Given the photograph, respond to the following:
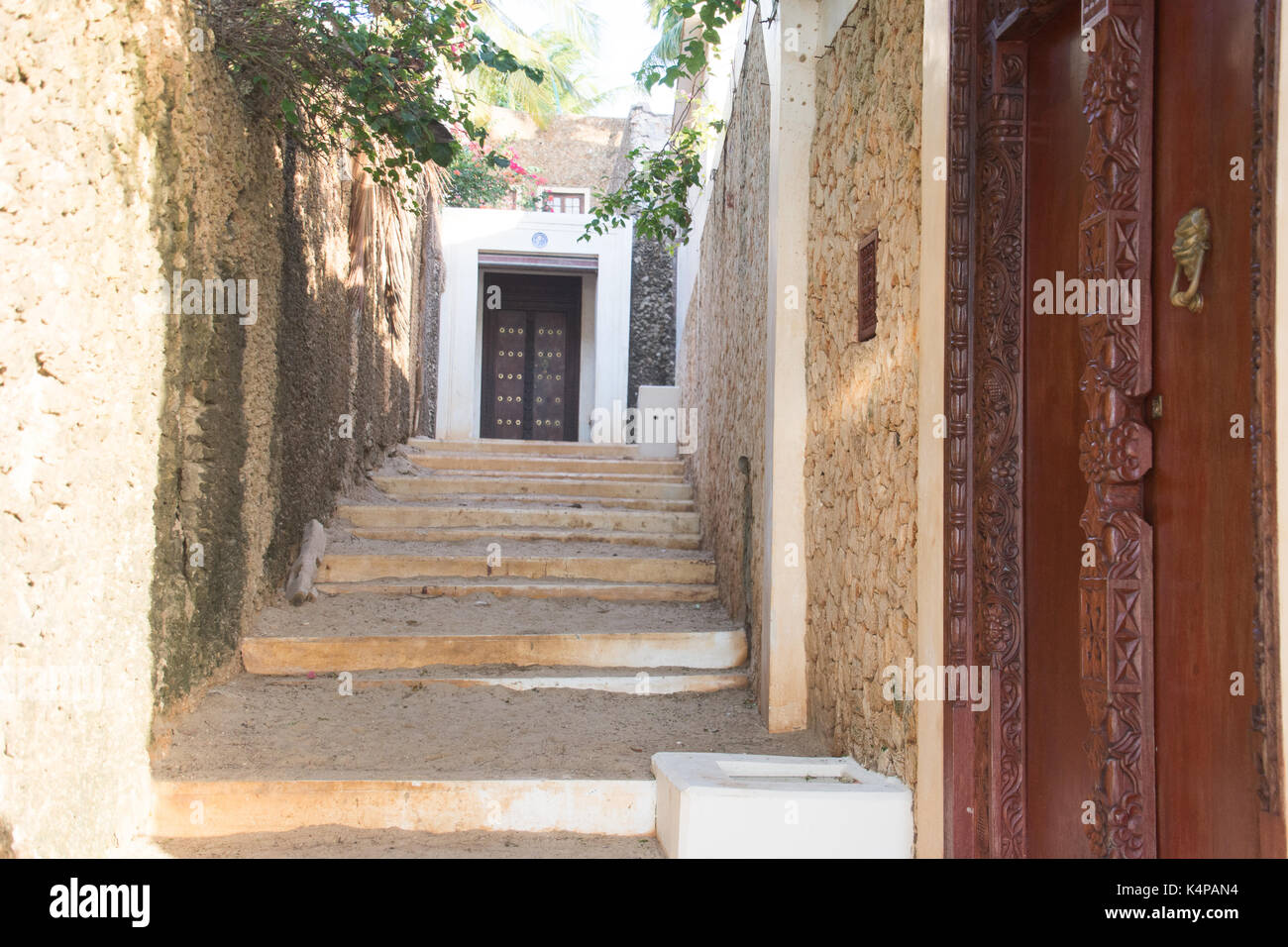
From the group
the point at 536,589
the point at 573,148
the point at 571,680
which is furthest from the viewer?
the point at 573,148

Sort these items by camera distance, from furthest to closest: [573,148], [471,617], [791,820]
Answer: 1. [573,148]
2. [471,617]
3. [791,820]

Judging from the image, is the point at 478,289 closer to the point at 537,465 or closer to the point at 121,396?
the point at 537,465

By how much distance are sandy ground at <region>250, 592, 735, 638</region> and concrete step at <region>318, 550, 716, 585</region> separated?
0.31m

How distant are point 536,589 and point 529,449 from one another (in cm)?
376

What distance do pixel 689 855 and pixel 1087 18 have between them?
7.58 ft

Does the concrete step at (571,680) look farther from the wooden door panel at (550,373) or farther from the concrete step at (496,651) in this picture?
the wooden door panel at (550,373)

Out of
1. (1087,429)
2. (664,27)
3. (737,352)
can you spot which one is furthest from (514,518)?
(664,27)

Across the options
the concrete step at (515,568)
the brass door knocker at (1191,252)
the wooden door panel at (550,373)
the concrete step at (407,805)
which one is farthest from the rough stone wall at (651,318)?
the brass door knocker at (1191,252)

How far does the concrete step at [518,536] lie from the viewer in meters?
6.04

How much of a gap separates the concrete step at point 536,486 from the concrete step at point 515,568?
5.01 feet

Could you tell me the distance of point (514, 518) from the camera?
6430 millimetres

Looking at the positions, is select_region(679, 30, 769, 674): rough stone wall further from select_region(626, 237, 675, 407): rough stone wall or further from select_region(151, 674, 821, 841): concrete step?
select_region(626, 237, 675, 407): rough stone wall

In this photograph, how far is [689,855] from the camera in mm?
2752

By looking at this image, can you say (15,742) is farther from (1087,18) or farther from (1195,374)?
(1087,18)
